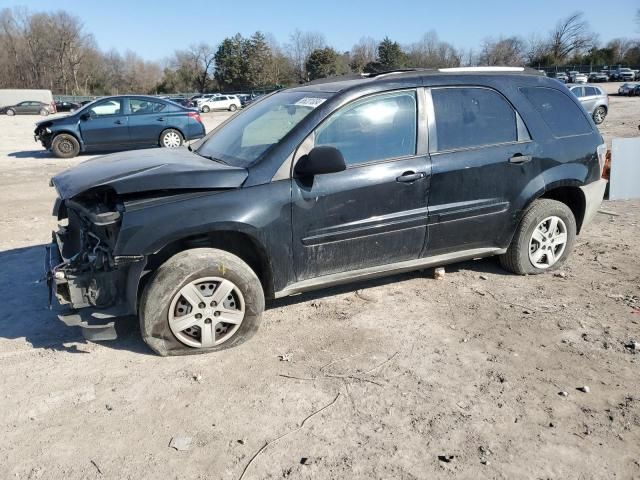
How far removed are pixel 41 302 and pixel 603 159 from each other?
526 cm

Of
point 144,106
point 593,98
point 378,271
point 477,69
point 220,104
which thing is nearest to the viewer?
point 378,271

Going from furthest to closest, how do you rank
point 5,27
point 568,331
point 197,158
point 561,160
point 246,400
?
point 5,27, point 561,160, point 197,158, point 568,331, point 246,400

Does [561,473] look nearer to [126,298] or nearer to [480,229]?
[480,229]

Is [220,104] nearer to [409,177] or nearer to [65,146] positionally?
[65,146]

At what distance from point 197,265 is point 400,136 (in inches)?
71.8

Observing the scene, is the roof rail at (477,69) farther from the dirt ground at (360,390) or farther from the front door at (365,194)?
the dirt ground at (360,390)

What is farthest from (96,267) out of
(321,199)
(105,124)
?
(105,124)

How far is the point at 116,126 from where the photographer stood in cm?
1379

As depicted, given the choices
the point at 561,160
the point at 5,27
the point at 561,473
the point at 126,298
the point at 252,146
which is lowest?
the point at 561,473

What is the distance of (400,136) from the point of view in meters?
4.11

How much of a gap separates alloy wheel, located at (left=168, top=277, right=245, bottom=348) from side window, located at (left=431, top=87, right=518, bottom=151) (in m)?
2.01

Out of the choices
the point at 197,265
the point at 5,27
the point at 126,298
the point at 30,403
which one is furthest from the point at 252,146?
the point at 5,27

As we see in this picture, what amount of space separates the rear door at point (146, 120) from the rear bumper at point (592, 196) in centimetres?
1157

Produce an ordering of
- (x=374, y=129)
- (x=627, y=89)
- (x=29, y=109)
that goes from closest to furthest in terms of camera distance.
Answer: (x=374, y=129) < (x=627, y=89) < (x=29, y=109)
